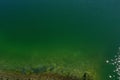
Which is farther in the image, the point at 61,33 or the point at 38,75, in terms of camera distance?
the point at 61,33

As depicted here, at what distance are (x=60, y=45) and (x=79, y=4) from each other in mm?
7391

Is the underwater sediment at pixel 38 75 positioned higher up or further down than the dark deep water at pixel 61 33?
further down

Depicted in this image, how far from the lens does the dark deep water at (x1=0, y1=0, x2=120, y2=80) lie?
A: 21.2 metres

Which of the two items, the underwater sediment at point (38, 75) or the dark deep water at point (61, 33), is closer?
the underwater sediment at point (38, 75)

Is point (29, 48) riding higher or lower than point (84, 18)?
lower

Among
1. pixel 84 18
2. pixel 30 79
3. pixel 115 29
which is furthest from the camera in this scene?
pixel 84 18

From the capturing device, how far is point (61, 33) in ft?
79.3

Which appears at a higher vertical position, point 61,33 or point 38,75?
point 61,33

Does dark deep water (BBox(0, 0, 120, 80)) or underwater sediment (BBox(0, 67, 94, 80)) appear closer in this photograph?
underwater sediment (BBox(0, 67, 94, 80))

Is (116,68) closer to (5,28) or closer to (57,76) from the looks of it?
(57,76)

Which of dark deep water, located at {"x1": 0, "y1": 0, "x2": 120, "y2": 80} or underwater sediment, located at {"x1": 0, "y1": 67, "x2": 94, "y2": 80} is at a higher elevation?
dark deep water, located at {"x1": 0, "y1": 0, "x2": 120, "y2": 80}

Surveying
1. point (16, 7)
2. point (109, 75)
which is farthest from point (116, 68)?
point (16, 7)

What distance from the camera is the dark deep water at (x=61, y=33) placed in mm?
21219

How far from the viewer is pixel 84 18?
86.3 ft
